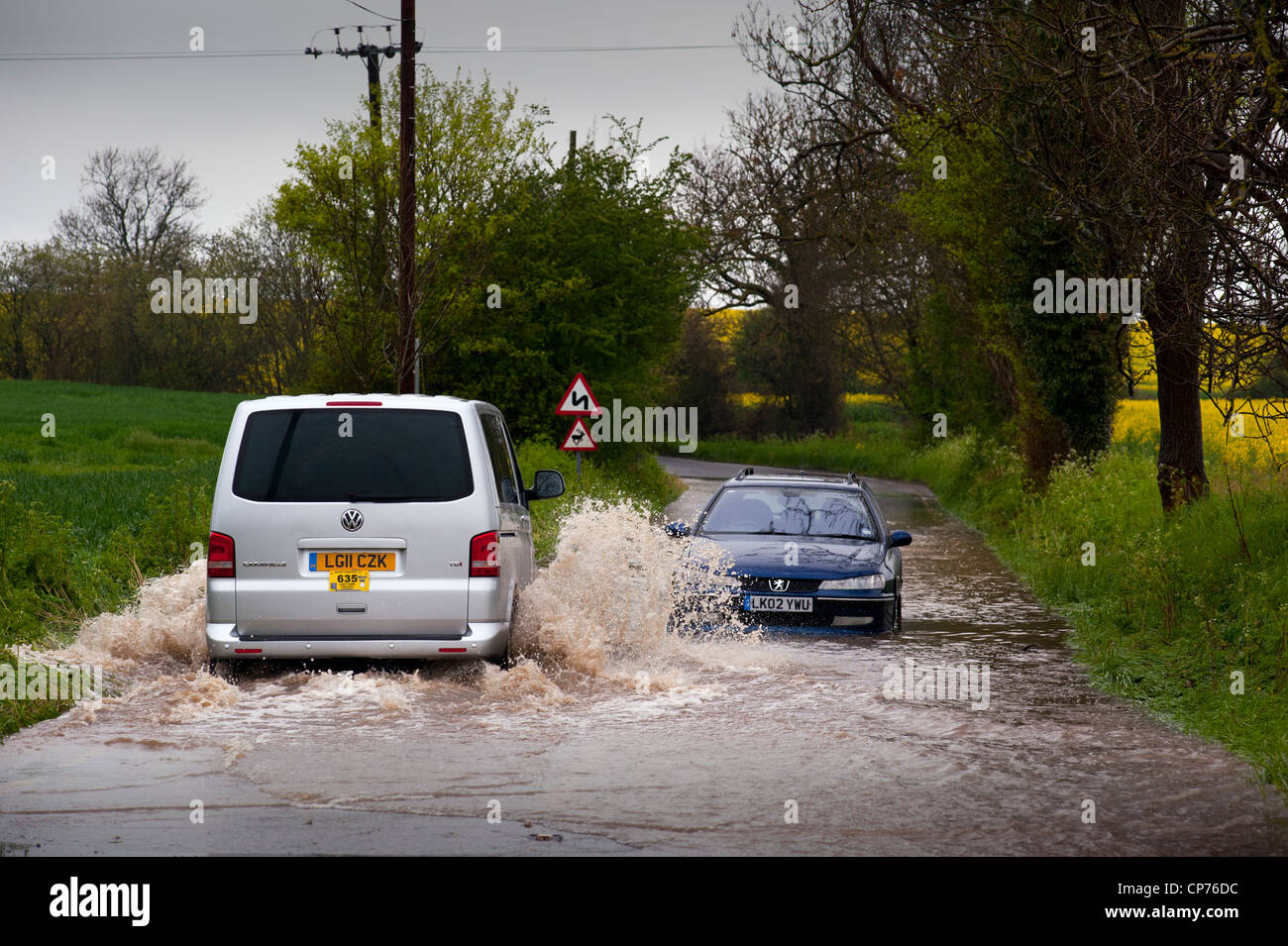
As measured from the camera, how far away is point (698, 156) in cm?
4981

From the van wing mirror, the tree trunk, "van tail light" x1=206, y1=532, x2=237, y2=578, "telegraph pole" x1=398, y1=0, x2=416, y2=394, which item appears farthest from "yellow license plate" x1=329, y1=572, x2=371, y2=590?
"telegraph pole" x1=398, y1=0, x2=416, y2=394

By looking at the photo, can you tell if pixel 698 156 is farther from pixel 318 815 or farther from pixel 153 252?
pixel 318 815

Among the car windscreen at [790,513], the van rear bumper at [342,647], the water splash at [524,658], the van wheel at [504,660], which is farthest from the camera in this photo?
the car windscreen at [790,513]

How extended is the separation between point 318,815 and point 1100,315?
682 inches

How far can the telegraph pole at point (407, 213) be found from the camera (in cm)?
2283

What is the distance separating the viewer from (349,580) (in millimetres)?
9258

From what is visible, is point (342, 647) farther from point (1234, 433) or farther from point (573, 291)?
point (573, 291)

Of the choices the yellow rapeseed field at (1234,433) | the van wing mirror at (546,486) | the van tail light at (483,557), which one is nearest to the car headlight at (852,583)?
the van wing mirror at (546,486)

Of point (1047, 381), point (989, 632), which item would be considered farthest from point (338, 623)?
point (1047, 381)

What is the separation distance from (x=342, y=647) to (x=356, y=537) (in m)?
0.70

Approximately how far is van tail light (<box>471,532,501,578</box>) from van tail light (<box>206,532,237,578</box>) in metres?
1.51

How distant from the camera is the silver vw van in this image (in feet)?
30.2

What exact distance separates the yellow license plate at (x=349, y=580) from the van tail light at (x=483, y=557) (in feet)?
2.21

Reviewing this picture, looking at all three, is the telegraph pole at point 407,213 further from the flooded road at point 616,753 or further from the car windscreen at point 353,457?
the car windscreen at point 353,457
